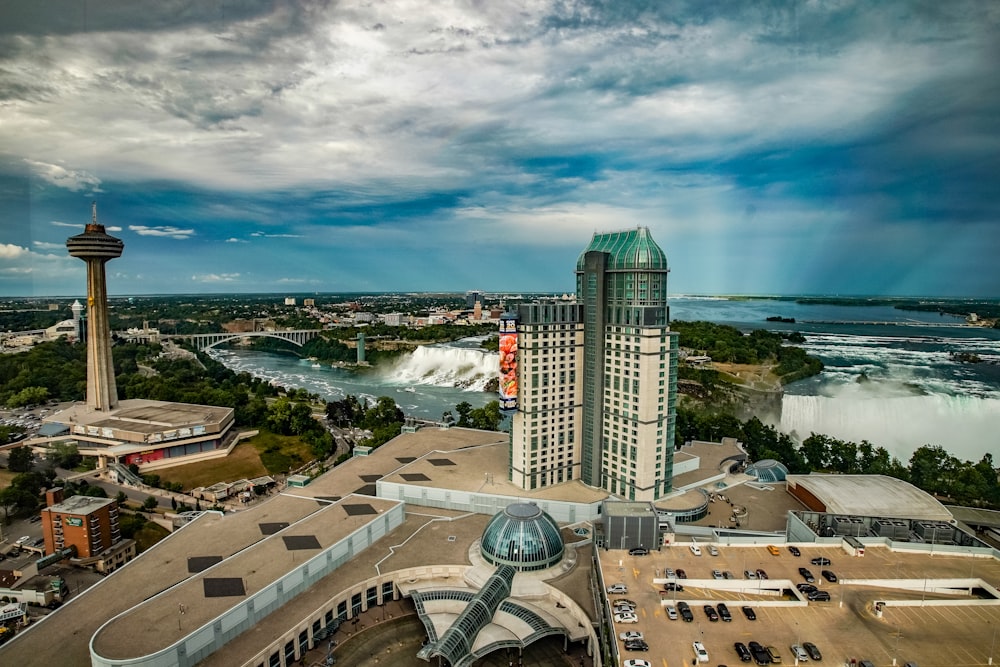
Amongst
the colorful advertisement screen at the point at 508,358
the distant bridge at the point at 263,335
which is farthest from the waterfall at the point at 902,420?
the distant bridge at the point at 263,335

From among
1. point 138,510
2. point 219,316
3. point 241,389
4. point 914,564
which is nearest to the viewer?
point 914,564

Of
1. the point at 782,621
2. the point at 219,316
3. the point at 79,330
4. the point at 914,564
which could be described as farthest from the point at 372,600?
the point at 219,316

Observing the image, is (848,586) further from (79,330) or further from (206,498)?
(79,330)

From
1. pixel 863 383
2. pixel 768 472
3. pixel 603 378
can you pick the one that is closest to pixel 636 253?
pixel 603 378

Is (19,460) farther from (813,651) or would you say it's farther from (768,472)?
(768,472)

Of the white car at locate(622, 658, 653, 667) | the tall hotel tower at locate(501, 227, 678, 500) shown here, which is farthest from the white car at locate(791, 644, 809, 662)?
the tall hotel tower at locate(501, 227, 678, 500)
